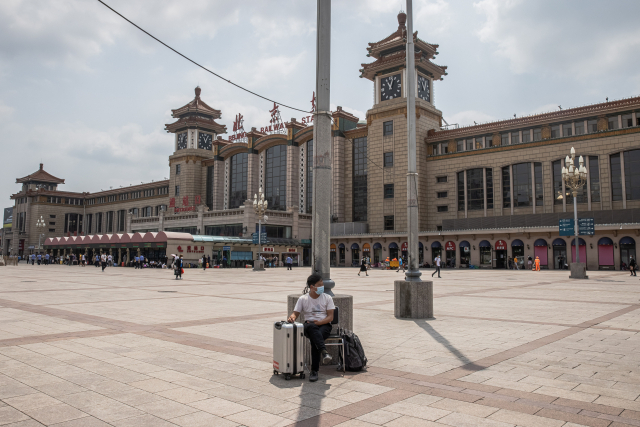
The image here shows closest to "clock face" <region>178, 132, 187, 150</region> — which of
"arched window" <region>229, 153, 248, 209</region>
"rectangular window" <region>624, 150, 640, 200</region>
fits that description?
"arched window" <region>229, 153, 248, 209</region>

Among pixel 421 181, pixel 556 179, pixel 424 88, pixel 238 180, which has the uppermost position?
pixel 424 88

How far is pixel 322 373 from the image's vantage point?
698cm

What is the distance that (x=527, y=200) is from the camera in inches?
2104

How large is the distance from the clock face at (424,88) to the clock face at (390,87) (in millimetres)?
2635

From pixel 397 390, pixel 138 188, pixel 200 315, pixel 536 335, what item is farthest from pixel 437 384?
pixel 138 188

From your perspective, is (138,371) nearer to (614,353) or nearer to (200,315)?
(200,315)

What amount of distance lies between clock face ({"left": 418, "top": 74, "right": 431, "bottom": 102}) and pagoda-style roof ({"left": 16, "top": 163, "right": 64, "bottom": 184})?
317 ft

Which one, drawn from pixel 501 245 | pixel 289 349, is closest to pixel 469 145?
pixel 501 245

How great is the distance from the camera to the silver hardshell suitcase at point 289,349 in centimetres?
643

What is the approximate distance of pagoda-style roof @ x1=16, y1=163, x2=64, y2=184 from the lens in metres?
114

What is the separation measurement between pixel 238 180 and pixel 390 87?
30.4 meters

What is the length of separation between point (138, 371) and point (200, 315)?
6.13m

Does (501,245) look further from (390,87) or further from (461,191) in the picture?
(390,87)

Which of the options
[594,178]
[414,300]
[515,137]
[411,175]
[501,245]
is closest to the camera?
[414,300]
